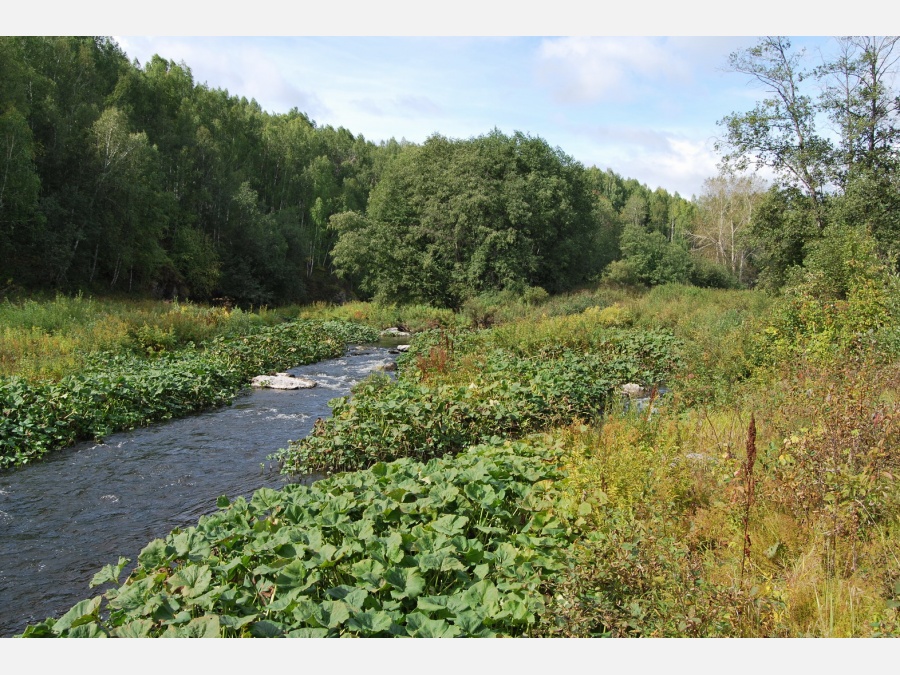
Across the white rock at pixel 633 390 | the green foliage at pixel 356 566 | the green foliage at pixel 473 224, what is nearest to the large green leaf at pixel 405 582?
the green foliage at pixel 356 566

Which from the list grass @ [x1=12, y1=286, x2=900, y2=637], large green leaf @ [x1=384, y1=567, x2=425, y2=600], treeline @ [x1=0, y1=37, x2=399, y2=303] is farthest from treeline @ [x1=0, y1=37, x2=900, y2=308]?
large green leaf @ [x1=384, y1=567, x2=425, y2=600]

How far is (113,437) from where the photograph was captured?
9.27 metres

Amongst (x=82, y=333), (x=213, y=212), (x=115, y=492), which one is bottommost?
(x=115, y=492)

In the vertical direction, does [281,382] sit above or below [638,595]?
below

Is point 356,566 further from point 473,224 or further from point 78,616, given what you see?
point 473,224

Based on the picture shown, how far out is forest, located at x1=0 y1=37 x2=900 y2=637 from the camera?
3.42 meters

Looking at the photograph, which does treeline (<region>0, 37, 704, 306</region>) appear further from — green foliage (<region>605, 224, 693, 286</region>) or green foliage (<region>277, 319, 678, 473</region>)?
green foliage (<region>277, 319, 678, 473</region>)

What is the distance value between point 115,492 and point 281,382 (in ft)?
23.1

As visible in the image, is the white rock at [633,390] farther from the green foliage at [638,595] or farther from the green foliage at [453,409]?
the green foliage at [638,595]

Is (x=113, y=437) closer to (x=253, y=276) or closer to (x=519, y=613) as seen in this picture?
(x=519, y=613)

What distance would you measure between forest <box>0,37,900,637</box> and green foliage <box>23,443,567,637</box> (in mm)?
23

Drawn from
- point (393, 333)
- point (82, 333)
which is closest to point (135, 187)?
point (393, 333)

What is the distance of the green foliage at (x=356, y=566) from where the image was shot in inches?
127

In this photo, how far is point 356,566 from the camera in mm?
3734
